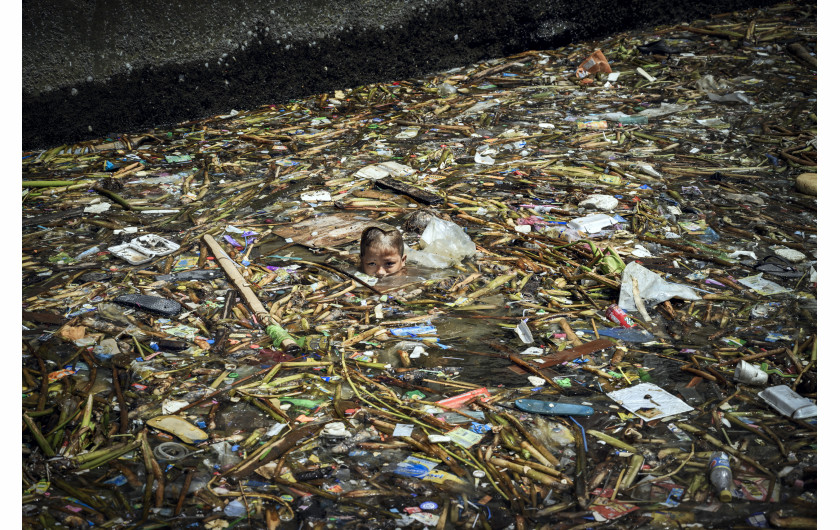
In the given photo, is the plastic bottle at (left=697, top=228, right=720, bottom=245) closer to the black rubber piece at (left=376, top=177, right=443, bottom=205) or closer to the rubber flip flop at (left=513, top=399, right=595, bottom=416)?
the black rubber piece at (left=376, top=177, right=443, bottom=205)

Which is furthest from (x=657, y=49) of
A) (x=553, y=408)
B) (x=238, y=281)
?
(x=553, y=408)

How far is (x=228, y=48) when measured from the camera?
6.39m

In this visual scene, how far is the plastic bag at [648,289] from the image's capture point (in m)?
3.78

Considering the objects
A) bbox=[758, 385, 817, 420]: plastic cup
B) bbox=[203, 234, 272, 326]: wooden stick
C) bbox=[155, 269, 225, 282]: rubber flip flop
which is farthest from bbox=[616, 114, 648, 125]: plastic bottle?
bbox=[155, 269, 225, 282]: rubber flip flop

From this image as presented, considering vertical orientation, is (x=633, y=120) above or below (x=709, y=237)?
above

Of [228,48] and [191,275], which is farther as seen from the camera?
[228,48]

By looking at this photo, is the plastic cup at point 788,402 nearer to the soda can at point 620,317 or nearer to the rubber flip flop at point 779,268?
the soda can at point 620,317

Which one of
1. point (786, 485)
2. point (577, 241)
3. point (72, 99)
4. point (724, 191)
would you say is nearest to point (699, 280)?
point (577, 241)

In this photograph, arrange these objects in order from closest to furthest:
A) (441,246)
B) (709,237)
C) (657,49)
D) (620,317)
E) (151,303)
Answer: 1. (620,317)
2. (151,303)
3. (441,246)
4. (709,237)
5. (657,49)

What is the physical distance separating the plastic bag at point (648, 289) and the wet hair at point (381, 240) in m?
A: 1.32

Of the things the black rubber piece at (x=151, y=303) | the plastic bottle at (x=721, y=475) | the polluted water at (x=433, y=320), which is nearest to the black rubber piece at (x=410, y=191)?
the polluted water at (x=433, y=320)

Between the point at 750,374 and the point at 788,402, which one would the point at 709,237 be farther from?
the point at 788,402

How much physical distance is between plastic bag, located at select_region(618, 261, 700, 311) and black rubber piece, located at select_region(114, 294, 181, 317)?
2.48 meters

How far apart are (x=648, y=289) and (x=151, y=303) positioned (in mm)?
2795
